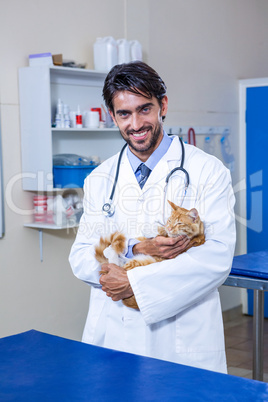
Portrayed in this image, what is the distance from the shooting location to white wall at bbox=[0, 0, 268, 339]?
3.03m

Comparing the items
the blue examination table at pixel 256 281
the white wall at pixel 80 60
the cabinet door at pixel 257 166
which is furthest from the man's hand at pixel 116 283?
the cabinet door at pixel 257 166

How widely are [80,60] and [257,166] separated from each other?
5.74ft

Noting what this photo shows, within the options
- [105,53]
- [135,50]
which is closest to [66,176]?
[105,53]

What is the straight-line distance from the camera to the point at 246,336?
4074mm

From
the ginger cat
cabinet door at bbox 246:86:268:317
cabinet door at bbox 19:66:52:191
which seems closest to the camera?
the ginger cat

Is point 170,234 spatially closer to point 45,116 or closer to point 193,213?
point 193,213

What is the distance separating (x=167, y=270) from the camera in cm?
156

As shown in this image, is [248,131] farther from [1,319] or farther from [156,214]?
[156,214]

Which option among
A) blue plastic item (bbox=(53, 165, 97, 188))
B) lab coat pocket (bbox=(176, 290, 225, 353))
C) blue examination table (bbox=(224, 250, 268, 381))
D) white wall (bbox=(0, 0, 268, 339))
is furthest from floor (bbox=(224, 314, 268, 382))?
lab coat pocket (bbox=(176, 290, 225, 353))

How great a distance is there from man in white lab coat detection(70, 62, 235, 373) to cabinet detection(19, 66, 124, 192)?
127cm

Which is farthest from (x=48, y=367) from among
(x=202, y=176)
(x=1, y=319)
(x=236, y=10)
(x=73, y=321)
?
(x=236, y=10)

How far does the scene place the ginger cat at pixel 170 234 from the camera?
1559mm

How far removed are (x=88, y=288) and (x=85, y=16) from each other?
162cm

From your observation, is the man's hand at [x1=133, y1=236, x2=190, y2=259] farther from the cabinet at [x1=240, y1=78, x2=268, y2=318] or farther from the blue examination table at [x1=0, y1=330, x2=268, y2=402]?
the cabinet at [x1=240, y1=78, x2=268, y2=318]
